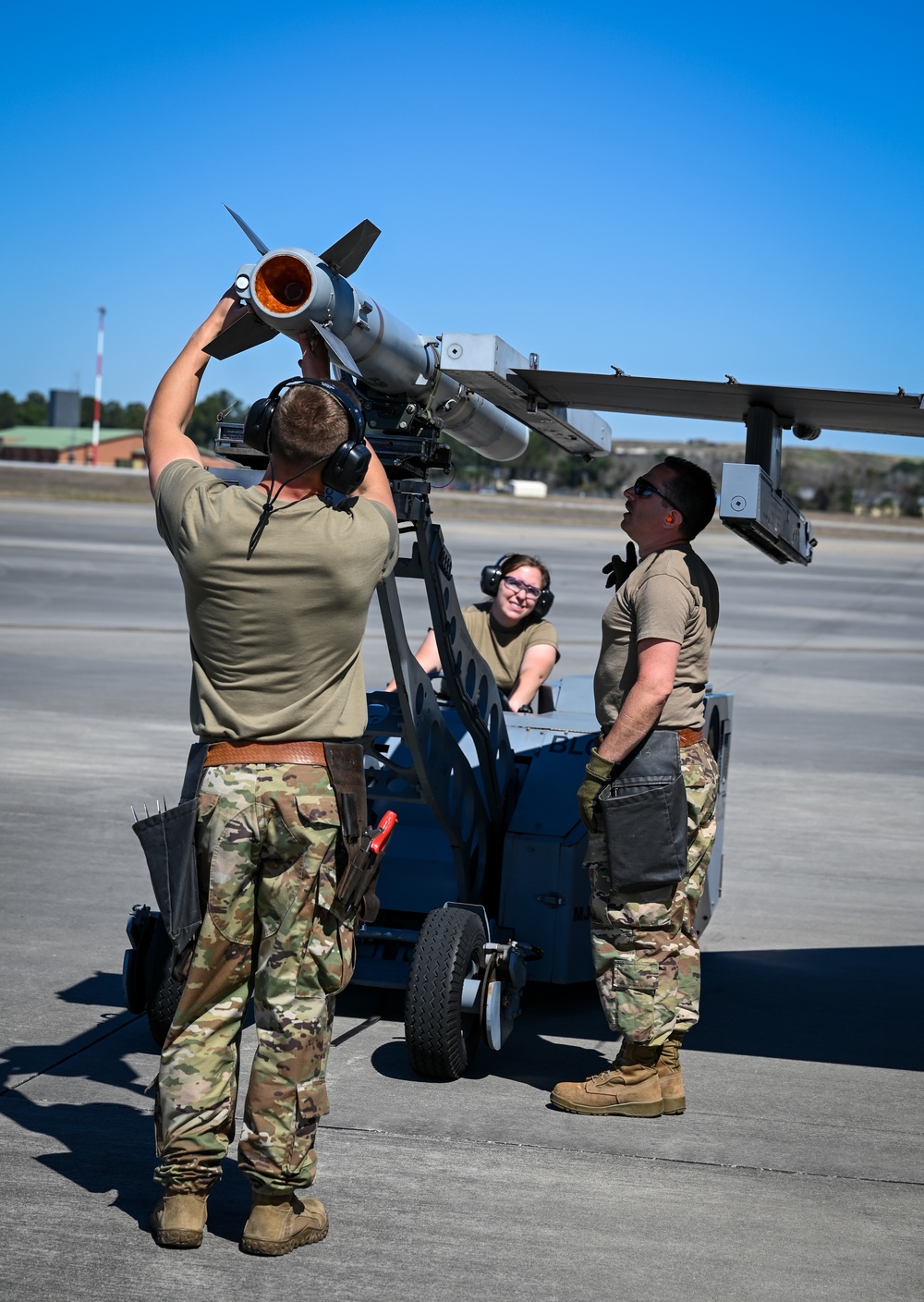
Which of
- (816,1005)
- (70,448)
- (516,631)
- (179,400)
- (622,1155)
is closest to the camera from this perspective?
(179,400)

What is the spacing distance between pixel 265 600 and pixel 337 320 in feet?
3.26

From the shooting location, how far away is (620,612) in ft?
15.7

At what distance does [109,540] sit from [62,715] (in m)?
28.2

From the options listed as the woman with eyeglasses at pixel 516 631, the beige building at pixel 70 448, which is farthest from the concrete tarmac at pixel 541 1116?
the beige building at pixel 70 448

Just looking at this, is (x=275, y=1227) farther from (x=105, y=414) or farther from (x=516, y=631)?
(x=105, y=414)

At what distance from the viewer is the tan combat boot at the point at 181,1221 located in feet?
11.5

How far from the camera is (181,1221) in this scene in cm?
352

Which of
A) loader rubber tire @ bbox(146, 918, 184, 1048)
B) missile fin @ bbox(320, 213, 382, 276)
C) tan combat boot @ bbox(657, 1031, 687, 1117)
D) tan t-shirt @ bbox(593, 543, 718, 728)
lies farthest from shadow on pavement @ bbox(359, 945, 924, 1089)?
missile fin @ bbox(320, 213, 382, 276)

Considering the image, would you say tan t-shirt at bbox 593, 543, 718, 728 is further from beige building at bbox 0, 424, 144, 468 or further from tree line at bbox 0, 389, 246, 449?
tree line at bbox 0, 389, 246, 449

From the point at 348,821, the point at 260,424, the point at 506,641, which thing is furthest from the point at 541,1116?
the point at 506,641

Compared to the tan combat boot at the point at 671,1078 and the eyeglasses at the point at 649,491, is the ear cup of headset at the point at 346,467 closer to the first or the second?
the eyeglasses at the point at 649,491

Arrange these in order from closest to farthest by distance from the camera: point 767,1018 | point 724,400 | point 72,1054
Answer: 1. point 72,1054
2. point 724,400
3. point 767,1018

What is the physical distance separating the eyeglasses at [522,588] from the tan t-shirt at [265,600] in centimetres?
343

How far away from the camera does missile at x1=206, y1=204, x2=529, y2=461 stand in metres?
3.95
